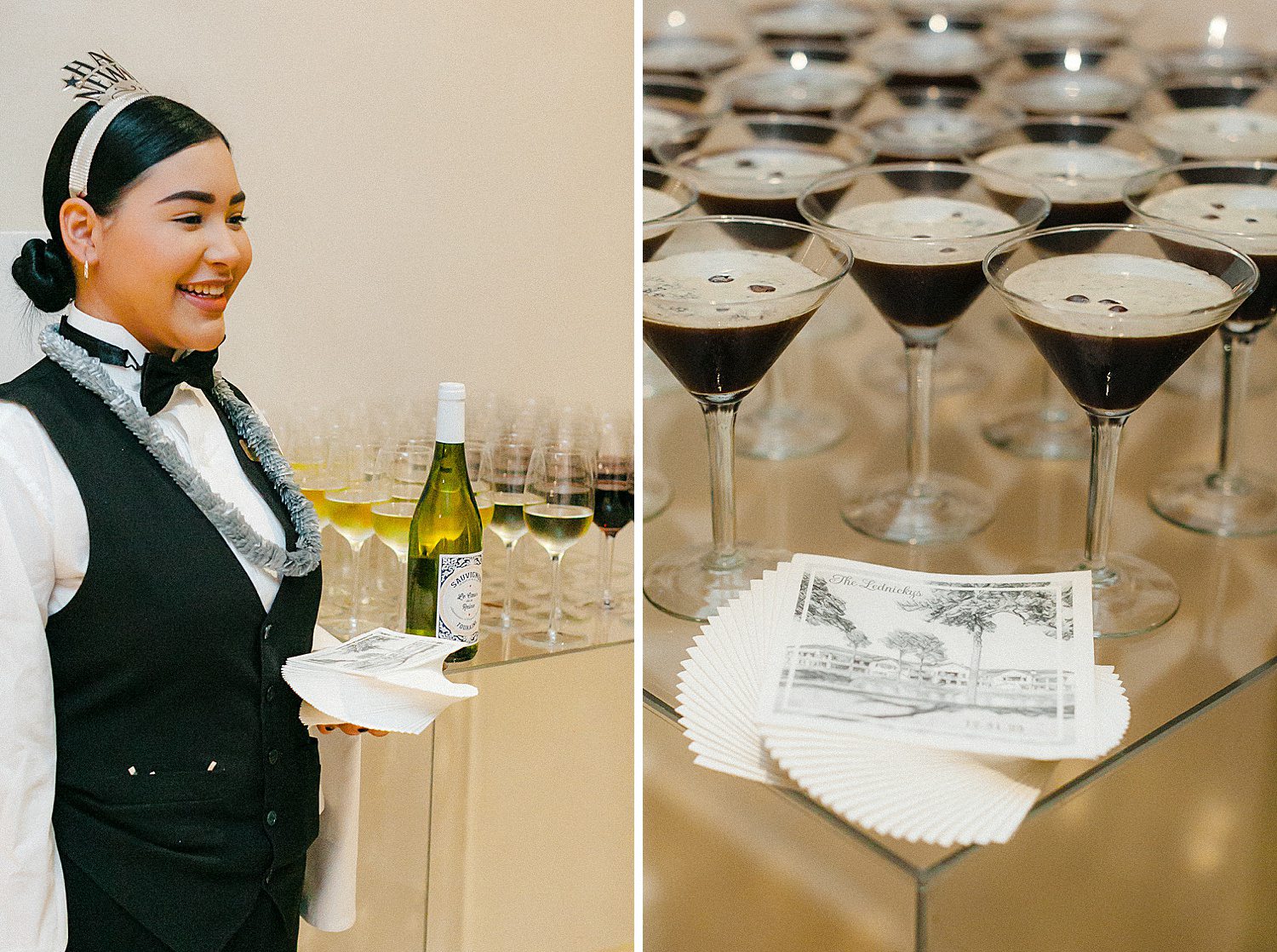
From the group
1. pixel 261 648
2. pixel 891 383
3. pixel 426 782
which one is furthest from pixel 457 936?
pixel 891 383

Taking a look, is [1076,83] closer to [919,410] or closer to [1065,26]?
[1065,26]

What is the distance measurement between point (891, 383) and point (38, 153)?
105 cm

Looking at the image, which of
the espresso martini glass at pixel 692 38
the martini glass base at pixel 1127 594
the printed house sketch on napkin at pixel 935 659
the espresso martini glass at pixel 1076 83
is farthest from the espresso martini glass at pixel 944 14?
the printed house sketch on napkin at pixel 935 659

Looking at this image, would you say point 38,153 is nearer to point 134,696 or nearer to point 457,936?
point 134,696

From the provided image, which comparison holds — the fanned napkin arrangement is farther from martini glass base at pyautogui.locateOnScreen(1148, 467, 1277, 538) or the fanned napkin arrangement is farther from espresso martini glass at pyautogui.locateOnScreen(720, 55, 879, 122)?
espresso martini glass at pyautogui.locateOnScreen(720, 55, 879, 122)

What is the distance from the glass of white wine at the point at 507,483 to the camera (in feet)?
4.58

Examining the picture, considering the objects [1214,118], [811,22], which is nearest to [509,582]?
[1214,118]

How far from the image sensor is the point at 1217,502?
1.41m

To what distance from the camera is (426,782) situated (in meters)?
1.45

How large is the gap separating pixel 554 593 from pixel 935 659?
600mm

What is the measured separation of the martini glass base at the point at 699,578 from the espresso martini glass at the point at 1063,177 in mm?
425

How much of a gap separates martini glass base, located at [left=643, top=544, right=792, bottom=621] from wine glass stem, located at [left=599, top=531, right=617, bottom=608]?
159mm

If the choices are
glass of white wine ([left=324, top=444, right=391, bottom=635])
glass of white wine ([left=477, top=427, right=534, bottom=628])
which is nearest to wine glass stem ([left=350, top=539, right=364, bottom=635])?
glass of white wine ([left=324, top=444, right=391, bottom=635])

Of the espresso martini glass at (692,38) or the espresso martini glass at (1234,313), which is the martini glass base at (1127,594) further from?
the espresso martini glass at (692,38)
